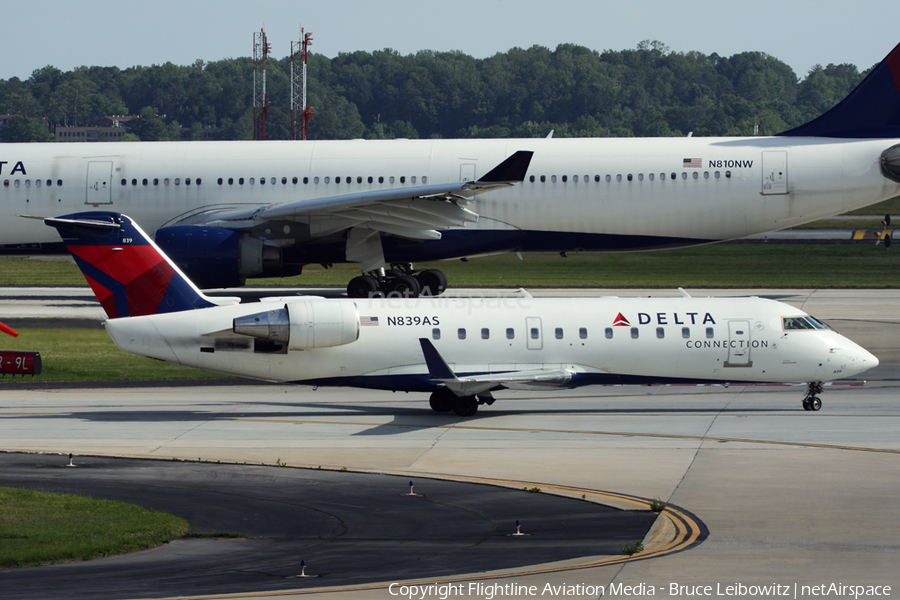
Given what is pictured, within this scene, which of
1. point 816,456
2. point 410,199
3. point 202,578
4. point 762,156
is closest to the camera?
point 202,578

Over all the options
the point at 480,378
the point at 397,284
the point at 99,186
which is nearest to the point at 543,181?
the point at 397,284

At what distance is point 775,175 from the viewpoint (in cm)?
4369

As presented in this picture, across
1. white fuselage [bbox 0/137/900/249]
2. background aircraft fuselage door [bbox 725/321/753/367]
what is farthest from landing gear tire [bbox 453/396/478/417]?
white fuselage [bbox 0/137/900/249]

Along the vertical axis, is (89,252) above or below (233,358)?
above

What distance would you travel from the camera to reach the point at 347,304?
2839cm

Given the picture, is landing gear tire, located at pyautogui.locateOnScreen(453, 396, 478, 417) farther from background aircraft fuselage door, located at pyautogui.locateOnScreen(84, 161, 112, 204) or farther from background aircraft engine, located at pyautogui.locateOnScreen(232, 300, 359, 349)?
background aircraft fuselage door, located at pyautogui.locateOnScreen(84, 161, 112, 204)

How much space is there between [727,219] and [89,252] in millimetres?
25682

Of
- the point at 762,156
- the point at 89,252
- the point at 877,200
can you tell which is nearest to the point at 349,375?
the point at 89,252

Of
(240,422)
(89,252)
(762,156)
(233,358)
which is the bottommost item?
(240,422)

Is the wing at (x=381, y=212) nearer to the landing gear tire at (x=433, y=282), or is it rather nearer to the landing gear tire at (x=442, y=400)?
the landing gear tire at (x=433, y=282)

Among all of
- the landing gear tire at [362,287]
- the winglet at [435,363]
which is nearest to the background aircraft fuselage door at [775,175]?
the landing gear tire at [362,287]

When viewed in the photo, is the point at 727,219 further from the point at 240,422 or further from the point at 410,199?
the point at 240,422

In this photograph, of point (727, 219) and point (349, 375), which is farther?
point (727, 219)

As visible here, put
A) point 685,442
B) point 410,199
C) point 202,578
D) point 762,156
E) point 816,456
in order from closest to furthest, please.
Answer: point 202,578 < point 816,456 < point 685,442 < point 410,199 < point 762,156
